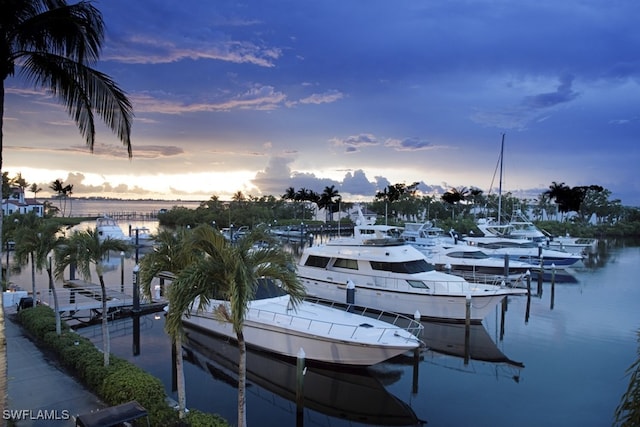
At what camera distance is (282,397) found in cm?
1232

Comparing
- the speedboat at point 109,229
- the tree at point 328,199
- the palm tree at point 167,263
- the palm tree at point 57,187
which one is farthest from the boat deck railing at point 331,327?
the palm tree at point 57,187

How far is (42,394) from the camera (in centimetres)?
931

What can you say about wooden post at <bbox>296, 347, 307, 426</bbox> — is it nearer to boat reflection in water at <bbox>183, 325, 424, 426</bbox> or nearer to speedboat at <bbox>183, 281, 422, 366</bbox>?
boat reflection in water at <bbox>183, 325, 424, 426</bbox>

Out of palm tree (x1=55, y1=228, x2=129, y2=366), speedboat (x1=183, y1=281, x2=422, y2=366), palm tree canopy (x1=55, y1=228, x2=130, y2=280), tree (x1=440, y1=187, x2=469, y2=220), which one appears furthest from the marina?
tree (x1=440, y1=187, x2=469, y2=220)

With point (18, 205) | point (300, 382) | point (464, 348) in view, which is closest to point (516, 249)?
point (464, 348)

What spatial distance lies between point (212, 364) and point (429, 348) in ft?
26.9

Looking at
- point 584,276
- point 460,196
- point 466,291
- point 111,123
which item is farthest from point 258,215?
point 111,123

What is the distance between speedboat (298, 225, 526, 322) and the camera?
18.9 metres

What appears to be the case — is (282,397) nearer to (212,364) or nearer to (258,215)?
(212,364)

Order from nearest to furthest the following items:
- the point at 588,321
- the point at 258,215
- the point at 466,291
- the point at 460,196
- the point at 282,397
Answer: the point at 282,397 < the point at 466,291 < the point at 588,321 < the point at 258,215 < the point at 460,196

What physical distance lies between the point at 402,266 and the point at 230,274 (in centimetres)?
1406

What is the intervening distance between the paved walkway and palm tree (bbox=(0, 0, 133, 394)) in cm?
527

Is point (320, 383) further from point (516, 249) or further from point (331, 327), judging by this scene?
point (516, 249)

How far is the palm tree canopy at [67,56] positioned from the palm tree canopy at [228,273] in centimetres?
208
